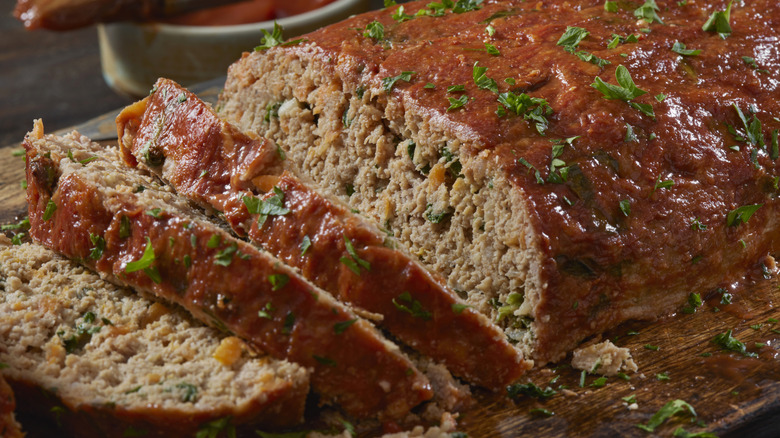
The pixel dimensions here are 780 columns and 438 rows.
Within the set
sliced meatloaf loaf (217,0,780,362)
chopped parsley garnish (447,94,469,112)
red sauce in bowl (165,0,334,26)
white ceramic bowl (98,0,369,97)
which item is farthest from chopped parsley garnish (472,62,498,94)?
red sauce in bowl (165,0,334,26)

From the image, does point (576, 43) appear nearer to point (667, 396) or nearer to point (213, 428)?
point (667, 396)

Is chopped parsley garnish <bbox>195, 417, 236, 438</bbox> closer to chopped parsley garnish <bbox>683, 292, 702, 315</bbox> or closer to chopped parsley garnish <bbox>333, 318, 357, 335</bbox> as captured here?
chopped parsley garnish <bbox>333, 318, 357, 335</bbox>

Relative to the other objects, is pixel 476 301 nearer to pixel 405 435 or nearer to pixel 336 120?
pixel 405 435

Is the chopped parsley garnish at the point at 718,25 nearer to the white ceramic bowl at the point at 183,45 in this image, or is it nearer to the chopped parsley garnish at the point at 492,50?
the chopped parsley garnish at the point at 492,50

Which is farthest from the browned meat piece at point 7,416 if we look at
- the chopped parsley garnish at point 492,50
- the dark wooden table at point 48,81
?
the dark wooden table at point 48,81

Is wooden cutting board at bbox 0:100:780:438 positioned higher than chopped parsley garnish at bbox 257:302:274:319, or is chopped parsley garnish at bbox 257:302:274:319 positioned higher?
chopped parsley garnish at bbox 257:302:274:319

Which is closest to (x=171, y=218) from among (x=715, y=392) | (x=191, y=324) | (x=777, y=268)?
(x=191, y=324)
